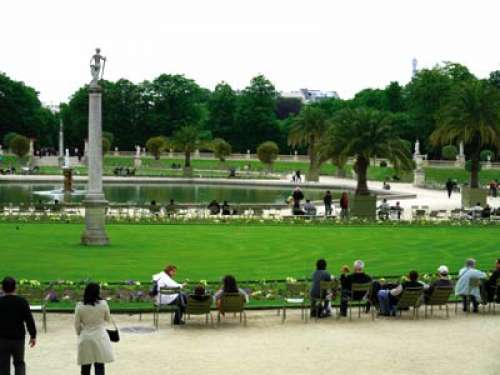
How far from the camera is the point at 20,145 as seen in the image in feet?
314

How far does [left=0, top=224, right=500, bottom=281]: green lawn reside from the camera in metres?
21.8

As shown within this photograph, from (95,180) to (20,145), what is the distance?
238ft

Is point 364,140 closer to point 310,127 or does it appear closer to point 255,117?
point 310,127

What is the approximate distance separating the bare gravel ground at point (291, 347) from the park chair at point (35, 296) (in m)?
0.32

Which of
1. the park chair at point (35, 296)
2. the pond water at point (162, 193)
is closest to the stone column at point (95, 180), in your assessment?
the park chair at point (35, 296)

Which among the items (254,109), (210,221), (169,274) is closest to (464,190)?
(210,221)

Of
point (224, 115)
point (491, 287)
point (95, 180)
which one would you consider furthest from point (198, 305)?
point (224, 115)

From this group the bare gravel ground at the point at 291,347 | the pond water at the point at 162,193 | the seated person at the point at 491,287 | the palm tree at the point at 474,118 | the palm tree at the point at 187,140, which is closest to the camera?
the bare gravel ground at the point at 291,347

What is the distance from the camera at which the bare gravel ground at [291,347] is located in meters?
12.6

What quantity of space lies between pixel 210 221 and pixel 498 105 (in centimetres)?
2009

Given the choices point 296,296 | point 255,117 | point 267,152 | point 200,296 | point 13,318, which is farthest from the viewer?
point 255,117

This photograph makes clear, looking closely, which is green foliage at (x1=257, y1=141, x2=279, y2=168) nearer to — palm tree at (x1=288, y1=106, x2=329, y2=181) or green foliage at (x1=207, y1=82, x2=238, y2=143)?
palm tree at (x1=288, y1=106, x2=329, y2=181)

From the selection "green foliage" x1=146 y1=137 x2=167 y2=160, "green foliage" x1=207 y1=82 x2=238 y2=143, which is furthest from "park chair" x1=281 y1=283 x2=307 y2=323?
"green foliage" x1=207 y1=82 x2=238 y2=143

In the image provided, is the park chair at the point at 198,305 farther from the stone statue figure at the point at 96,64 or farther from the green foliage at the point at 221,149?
the green foliage at the point at 221,149
